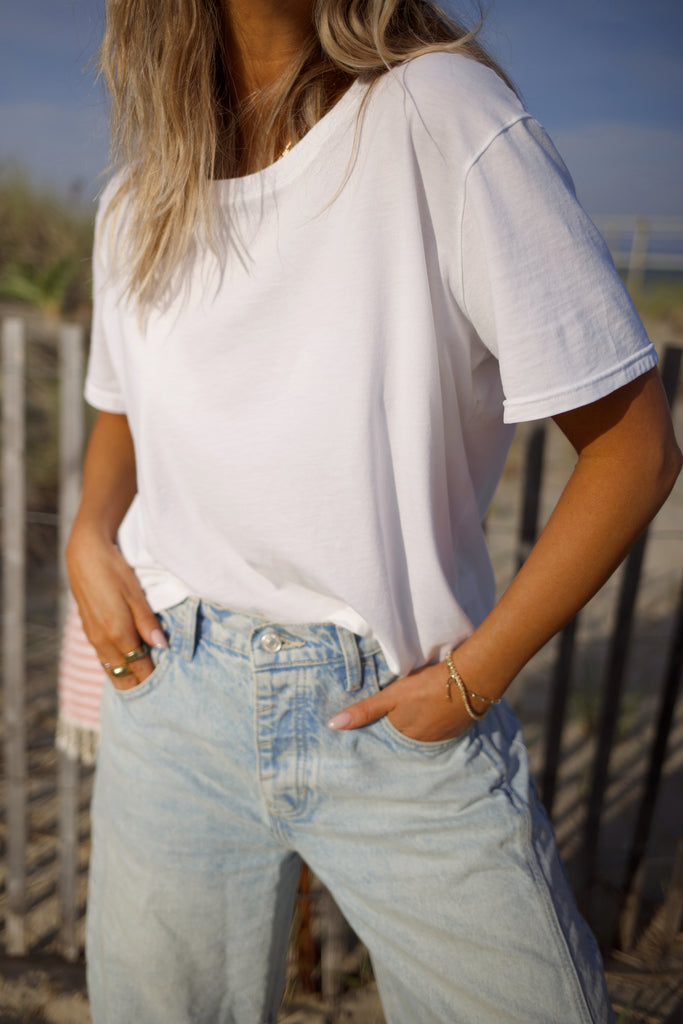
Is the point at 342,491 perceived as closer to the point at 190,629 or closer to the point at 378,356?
the point at 378,356

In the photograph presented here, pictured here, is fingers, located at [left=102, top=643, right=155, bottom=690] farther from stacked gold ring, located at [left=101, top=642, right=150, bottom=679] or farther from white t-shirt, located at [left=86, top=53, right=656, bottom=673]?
white t-shirt, located at [left=86, top=53, right=656, bottom=673]

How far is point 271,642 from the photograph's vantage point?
1.02 metres

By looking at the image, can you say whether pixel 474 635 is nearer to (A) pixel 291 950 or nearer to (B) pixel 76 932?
(A) pixel 291 950

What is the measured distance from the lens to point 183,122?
3.52 feet

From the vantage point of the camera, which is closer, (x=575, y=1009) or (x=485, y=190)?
(x=485, y=190)

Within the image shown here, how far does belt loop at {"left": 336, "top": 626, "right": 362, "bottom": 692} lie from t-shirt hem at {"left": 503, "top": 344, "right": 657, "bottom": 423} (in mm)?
369

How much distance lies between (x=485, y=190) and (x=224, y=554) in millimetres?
574

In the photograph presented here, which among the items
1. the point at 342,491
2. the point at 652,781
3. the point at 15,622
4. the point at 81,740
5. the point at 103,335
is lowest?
the point at 652,781

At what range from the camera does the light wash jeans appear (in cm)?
96

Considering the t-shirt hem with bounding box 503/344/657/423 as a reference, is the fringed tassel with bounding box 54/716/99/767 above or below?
below

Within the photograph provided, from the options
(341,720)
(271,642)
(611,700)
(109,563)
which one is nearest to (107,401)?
(109,563)

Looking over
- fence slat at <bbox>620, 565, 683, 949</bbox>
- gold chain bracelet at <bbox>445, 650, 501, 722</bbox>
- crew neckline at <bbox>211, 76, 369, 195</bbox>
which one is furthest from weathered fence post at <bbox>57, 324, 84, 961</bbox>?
fence slat at <bbox>620, 565, 683, 949</bbox>

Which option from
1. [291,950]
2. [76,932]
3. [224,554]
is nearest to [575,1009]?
[224,554]

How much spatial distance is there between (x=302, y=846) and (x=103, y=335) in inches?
35.0
